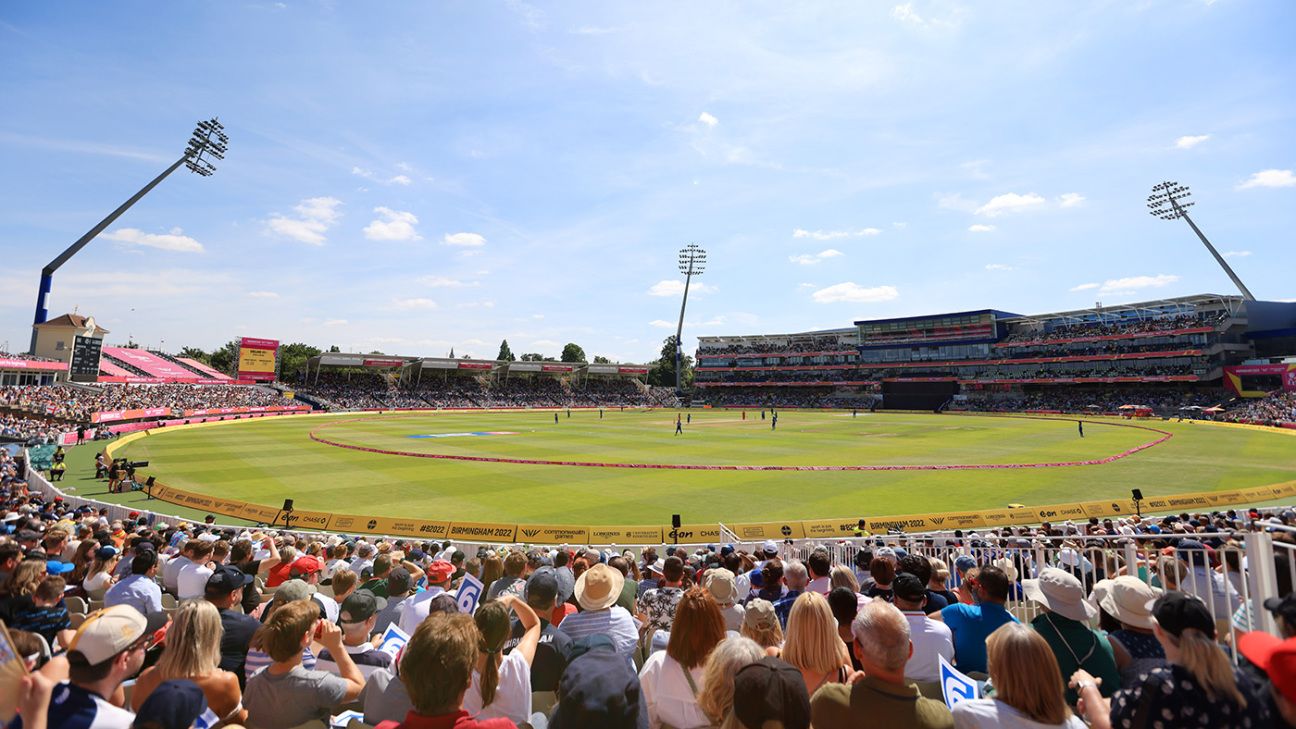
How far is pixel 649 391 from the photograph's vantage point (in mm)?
119812

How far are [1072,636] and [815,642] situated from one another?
2.20m

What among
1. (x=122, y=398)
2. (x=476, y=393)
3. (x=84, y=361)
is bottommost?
(x=122, y=398)

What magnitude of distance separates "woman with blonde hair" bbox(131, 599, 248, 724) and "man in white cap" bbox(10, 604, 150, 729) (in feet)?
0.75

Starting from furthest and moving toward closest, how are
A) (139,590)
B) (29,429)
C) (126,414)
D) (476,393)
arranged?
(476,393) → (126,414) → (29,429) → (139,590)

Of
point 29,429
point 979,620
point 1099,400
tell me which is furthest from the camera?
point 1099,400

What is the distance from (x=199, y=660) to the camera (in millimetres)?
3396

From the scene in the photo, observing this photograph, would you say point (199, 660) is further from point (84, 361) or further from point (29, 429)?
point (84, 361)

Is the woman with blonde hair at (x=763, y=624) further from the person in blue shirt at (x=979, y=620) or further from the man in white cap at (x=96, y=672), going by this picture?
the man in white cap at (x=96, y=672)

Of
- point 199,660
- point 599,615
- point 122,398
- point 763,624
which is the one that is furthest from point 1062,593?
point 122,398

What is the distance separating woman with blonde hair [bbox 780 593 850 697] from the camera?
3.77 meters

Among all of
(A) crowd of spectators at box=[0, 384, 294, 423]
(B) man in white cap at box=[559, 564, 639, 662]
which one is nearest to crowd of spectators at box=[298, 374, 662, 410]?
(A) crowd of spectators at box=[0, 384, 294, 423]

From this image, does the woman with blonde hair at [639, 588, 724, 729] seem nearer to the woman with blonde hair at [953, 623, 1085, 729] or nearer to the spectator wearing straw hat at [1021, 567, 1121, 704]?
the woman with blonde hair at [953, 623, 1085, 729]

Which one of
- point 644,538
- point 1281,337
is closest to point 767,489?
point 644,538

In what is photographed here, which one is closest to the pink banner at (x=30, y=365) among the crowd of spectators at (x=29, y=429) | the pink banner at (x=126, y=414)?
the pink banner at (x=126, y=414)
